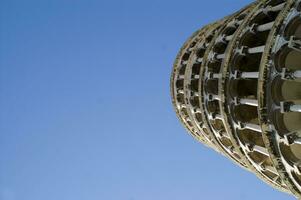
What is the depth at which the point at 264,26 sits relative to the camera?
95.1ft

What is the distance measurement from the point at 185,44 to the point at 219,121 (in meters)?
18.6

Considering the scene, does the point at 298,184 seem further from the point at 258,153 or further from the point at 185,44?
the point at 185,44

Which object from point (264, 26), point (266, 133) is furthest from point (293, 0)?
point (266, 133)

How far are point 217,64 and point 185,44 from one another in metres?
18.6

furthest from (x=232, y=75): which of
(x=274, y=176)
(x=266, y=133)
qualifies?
(x=274, y=176)

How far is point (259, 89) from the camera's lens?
26.1 meters

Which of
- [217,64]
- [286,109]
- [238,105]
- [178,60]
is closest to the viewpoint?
[286,109]

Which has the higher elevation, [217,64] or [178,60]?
[178,60]

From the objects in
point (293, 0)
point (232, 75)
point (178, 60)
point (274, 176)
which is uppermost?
point (178, 60)

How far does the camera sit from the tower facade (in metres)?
25.2

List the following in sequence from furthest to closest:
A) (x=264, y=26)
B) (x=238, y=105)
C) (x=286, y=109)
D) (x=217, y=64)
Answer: (x=217, y=64), (x=238, y=105), (x=264, y=26), (x=286, y=109)

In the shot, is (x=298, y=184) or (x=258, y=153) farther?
(x=258, y=153)

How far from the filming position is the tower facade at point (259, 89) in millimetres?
25172

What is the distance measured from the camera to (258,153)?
104 ft
